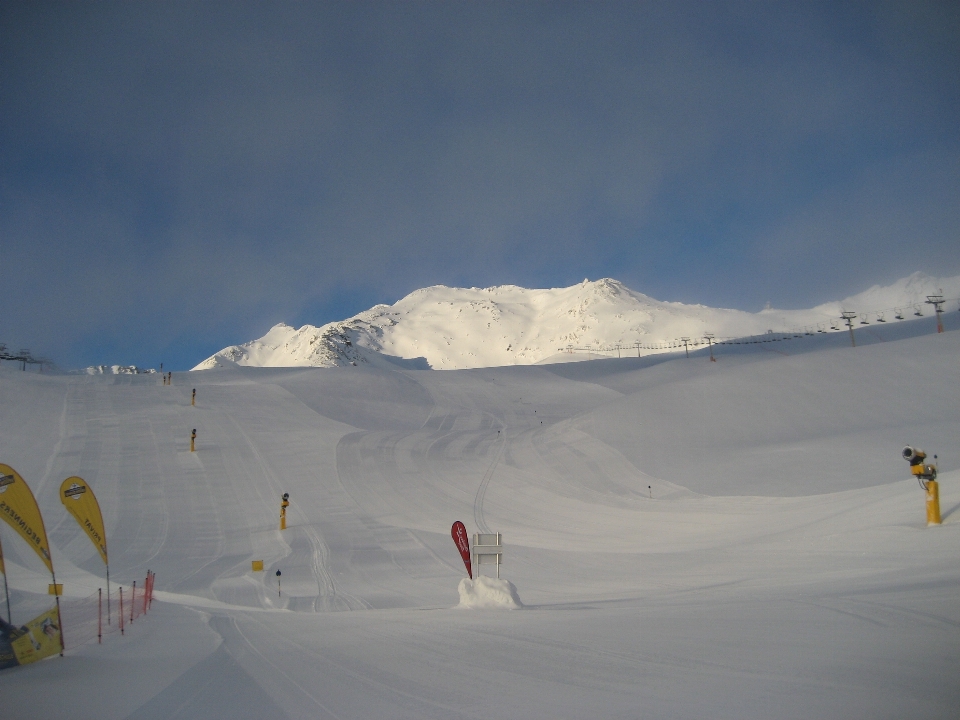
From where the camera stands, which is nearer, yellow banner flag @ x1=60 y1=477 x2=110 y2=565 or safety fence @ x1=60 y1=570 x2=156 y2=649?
safety fence @ x1=60 y1=570 x2=156 y2=649

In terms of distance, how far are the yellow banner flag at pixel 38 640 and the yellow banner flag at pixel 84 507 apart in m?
2.83

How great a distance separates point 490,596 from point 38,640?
18.3 feet

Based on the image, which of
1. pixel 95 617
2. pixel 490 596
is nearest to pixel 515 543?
pixel 490 596

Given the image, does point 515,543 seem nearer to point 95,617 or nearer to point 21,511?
point 95,617

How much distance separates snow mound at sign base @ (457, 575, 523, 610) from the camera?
29.6 ft

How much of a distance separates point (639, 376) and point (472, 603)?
39.7 meters

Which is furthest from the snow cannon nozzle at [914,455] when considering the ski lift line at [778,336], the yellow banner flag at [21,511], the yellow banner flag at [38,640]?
the ski lift line at [778,336]

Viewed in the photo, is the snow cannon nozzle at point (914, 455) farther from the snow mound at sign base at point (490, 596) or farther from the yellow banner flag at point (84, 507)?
the yellow banner flag at point (84, 507)

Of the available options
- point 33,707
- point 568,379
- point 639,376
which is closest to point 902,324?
point 639,376

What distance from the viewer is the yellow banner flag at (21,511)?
6.36 metres

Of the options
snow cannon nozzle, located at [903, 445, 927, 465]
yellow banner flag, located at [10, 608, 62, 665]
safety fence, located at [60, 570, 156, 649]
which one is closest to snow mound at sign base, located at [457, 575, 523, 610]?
safety fence, located at [60, 570, 156, 649]

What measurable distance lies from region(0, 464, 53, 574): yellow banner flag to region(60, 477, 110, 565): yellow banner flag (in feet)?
6.98

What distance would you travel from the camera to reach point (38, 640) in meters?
5.88

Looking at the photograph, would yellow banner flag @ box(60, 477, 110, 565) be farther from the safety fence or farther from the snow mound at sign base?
the snow mound at sign base
